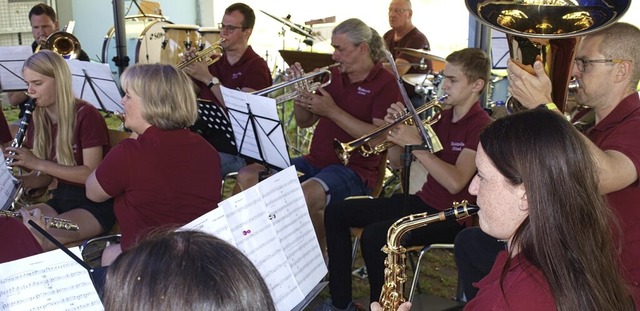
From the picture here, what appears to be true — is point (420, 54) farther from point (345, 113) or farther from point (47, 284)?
point (47, 284)

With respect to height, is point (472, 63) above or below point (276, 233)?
above

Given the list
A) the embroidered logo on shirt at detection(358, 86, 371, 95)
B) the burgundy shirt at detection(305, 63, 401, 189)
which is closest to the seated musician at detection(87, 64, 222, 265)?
the burgundy shirt at detection(305, 63, 401, 189)

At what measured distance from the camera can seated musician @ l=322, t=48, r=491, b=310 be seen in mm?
3488

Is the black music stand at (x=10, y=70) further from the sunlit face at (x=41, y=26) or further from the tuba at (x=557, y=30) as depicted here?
the tuba at (x=557, y=30)

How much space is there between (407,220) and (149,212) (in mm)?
1071

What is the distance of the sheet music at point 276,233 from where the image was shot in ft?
7.23

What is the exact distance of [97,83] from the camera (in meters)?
4.75

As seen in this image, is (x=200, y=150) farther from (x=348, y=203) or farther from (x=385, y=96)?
(x=385, y=96)

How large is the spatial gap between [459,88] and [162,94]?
146 cm

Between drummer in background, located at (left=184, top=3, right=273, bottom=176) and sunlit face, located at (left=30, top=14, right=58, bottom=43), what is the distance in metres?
1.97

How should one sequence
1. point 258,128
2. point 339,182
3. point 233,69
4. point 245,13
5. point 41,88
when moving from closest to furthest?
point 258,128, point 41,88, point 339,182, point 233,69, point 245,13

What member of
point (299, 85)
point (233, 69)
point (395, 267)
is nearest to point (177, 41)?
point (233, 69)

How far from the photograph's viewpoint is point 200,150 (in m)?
3.14

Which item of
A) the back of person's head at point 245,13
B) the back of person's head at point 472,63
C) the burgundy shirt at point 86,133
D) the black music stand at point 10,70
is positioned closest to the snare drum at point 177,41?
the back of person's head at point 245,13
